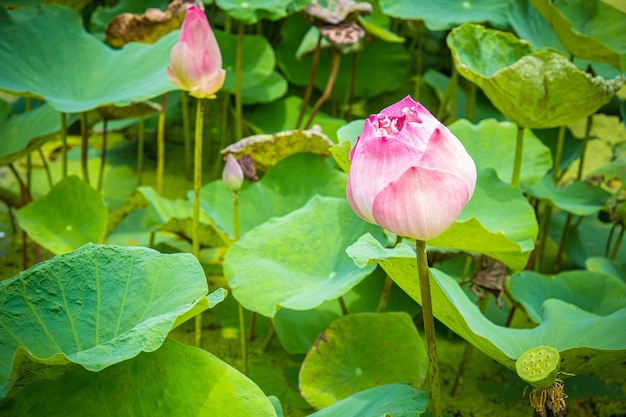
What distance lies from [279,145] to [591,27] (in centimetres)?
99

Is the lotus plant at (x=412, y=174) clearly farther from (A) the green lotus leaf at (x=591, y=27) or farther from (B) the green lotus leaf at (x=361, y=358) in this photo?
(A) the green lotus leaf at (x=591, y=27)

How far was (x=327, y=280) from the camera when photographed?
4.66ft

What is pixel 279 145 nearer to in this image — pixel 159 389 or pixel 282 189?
pixel 282 189

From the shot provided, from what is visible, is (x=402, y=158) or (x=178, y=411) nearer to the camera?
(x=402, y=158)

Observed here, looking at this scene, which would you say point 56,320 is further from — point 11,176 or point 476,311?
point 11,176

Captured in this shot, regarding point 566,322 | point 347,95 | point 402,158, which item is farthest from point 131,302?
point 347,95

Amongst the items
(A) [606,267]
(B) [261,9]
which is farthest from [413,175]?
(B) [261,9]

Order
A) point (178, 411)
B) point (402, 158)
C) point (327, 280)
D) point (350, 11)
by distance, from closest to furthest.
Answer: point (402, 158), point (178, 411), point (327, 280), point (350, 11)

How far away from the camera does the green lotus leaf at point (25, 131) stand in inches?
75.6

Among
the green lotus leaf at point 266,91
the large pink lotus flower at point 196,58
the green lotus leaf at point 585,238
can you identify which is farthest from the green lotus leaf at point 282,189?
the green lotus leaf at point 585,238

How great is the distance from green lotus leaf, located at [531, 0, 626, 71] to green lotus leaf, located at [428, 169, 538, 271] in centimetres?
48

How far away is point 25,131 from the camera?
6.63ft

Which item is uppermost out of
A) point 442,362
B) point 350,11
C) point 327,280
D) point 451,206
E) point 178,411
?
point 451,206

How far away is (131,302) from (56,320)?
0.33ft
